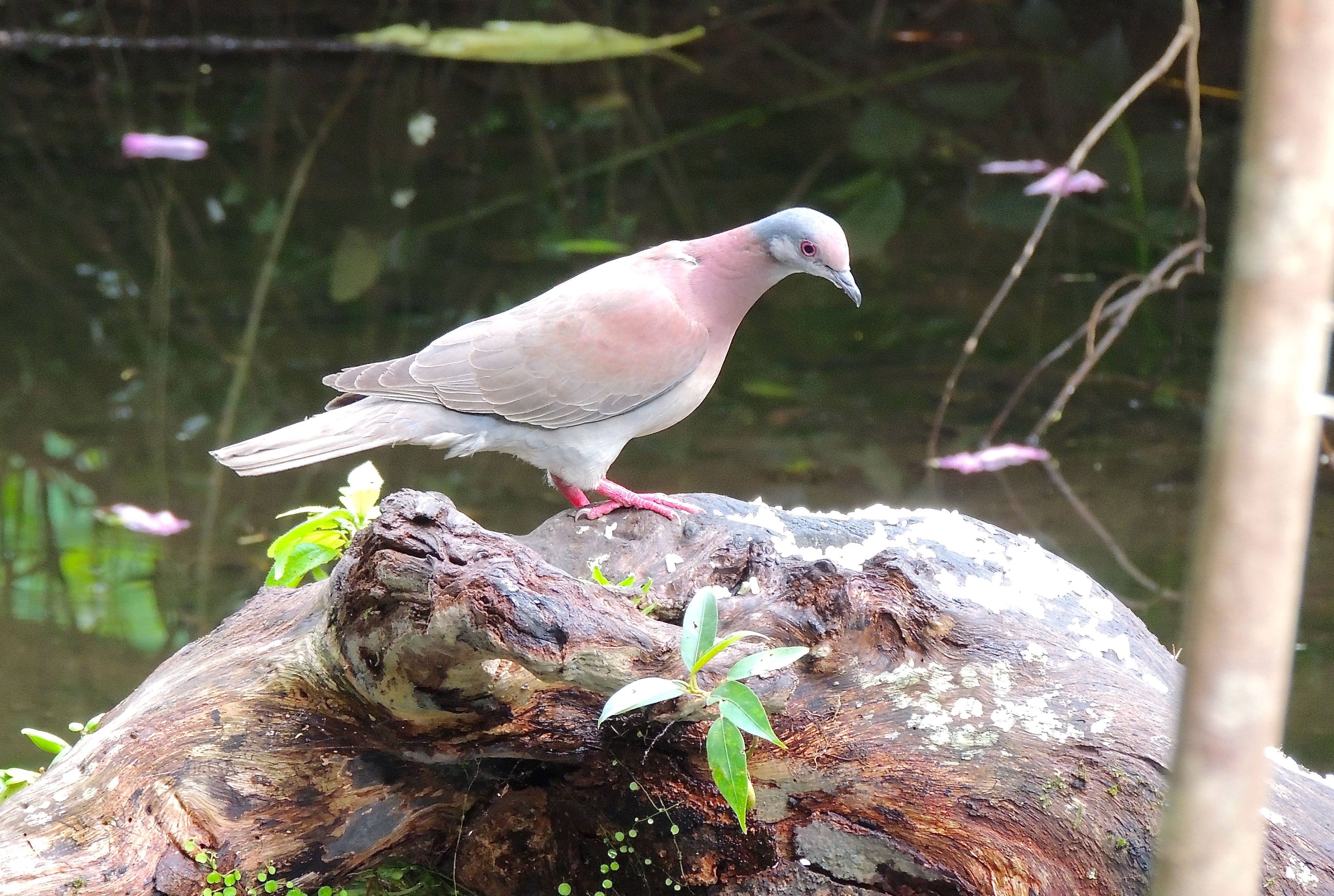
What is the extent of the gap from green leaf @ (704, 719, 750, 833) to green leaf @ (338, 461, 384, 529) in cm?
73

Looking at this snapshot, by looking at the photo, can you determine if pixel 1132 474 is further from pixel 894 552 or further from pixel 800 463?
pixel 894 552

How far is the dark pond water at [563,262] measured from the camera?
3352 mm

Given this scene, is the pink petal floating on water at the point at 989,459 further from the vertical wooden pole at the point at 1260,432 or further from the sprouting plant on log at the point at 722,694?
the vertical wooden pole at the point at 1260,432

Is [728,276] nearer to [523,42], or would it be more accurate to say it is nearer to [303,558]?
[303,558]

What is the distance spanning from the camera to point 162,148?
577 centimetres

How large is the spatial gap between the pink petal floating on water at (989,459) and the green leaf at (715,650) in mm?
2364

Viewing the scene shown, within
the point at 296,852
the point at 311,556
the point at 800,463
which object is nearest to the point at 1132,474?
the point at 800,463

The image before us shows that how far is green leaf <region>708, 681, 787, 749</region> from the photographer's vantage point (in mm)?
1229

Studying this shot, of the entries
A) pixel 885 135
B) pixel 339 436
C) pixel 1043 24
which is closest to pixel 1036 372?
pixel 339 436

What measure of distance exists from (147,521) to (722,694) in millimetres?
2579

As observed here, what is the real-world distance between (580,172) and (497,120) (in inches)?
33.9

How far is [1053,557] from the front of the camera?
6.17 ft

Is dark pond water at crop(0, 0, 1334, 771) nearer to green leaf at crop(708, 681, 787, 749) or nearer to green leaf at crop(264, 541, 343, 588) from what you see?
green leaf at crop(264, 541, 343, 588)

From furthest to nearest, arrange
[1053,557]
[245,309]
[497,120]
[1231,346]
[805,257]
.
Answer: [497,120] → [245,309] → [805,257] → [1053,557] → [1231,346]
